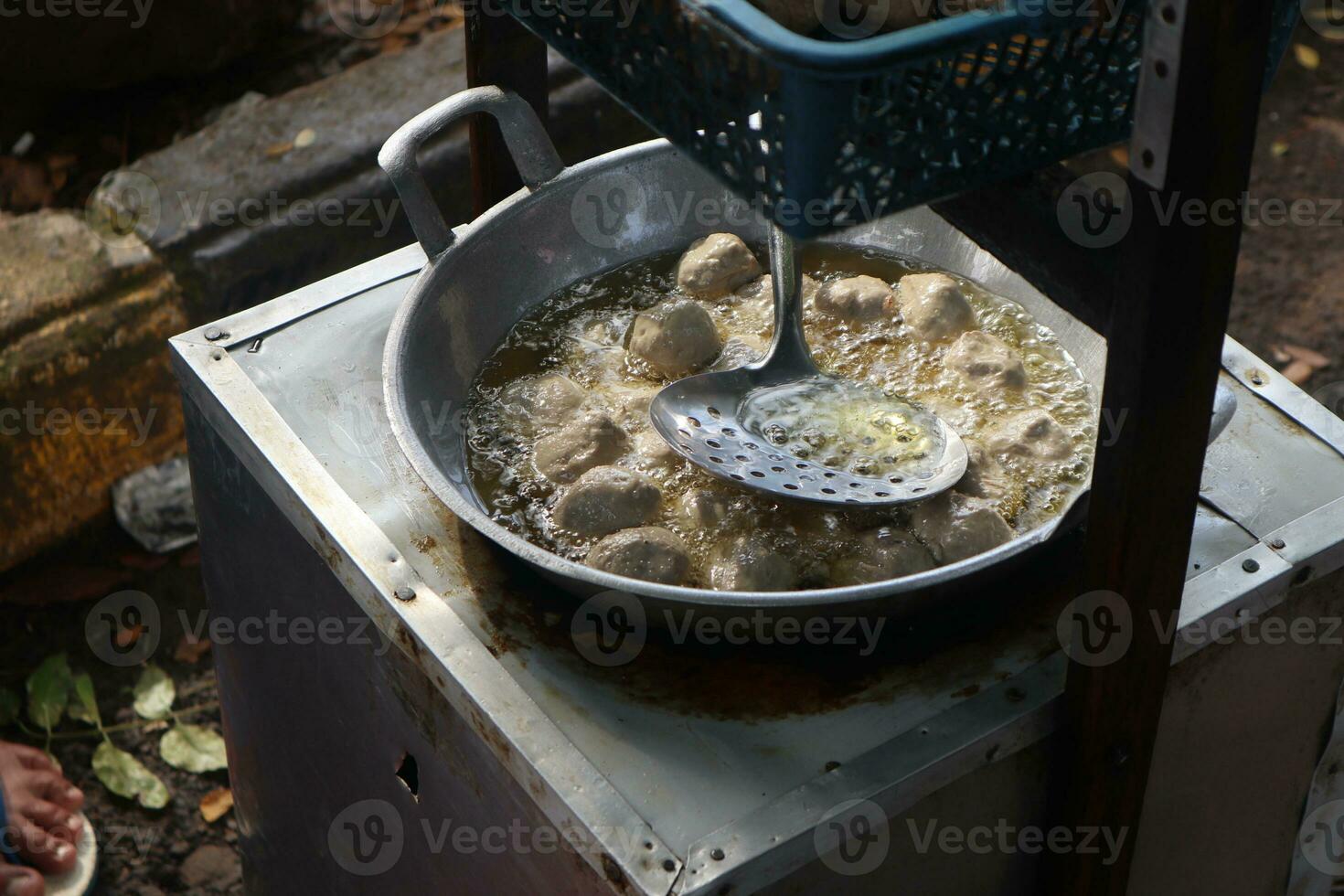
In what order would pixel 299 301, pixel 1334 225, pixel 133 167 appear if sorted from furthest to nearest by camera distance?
pixel 1334 225, pixel 133 167, pixel 299 301

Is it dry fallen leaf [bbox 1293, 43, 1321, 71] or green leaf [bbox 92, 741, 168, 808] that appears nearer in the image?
green leaf [bbox 92, 741, 168, 808]

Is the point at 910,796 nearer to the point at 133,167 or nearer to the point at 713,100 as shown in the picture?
the point at 713,100

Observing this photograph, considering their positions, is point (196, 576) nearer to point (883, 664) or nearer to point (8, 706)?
point (8, 706)

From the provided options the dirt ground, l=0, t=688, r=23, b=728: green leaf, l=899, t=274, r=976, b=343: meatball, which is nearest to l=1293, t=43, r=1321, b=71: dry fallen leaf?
the dirt ground

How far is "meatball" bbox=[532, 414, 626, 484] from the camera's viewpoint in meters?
1.75

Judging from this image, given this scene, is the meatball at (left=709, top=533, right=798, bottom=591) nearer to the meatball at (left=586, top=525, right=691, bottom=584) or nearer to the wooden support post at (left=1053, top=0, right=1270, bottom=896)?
the meatball at (left=586, top=525, right=691, bottom=584)

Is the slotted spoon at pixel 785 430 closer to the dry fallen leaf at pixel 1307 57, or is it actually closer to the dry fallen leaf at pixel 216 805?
the dry fallen leaf at pixel 216 805

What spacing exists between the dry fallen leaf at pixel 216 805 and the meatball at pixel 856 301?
5.37 feet

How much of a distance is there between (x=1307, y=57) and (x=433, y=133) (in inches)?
157

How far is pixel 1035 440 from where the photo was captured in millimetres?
1747


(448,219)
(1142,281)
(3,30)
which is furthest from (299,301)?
(3,30)

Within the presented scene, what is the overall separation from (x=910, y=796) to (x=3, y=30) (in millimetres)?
A: 3377

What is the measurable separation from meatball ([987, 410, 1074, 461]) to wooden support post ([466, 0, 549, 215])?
0.84 metres

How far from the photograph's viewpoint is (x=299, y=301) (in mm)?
2047
